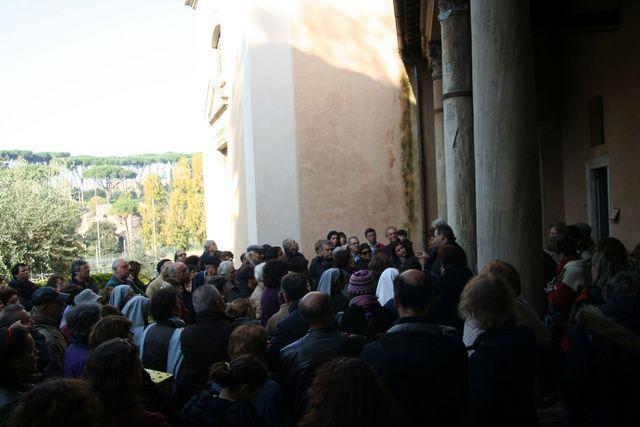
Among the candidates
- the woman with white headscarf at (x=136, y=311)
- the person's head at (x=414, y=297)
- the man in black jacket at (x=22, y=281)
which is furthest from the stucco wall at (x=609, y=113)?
A: the man in black jacket at (x=22, y=281)

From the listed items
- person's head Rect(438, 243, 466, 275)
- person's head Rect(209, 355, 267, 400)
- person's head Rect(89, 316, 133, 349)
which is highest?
person's head Rect(438, 243, 466, 275)

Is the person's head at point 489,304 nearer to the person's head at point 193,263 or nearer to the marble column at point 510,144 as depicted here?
the marble column at point 510,144

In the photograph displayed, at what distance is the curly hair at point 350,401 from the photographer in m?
2.07

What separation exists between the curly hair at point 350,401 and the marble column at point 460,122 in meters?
7.82

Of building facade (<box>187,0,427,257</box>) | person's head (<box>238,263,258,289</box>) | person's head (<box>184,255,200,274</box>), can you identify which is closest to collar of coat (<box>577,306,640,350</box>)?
person's head (<box>238,263,258,289</box>)

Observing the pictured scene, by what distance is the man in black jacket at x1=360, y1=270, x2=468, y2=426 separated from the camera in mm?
3113

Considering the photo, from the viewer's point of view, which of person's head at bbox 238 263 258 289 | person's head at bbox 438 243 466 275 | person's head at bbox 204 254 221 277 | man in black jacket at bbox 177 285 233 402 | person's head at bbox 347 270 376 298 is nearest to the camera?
man in black jacket at bbox 177 285 233 402

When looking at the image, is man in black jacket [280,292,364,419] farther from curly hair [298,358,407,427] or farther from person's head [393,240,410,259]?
person's head [393,240,410,259]

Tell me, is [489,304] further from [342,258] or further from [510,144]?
[342,258]

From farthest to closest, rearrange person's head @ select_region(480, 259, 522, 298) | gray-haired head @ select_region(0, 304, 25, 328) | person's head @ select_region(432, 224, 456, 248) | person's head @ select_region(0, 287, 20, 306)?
person's head @ select_region(432, 224, 456, 248)
person's head @ select_region(0, 287, 20, 306)
gray-haired head @ select_region(0, 304, 25, 328)
person's head @ select_region(480, 259, 522, 298)

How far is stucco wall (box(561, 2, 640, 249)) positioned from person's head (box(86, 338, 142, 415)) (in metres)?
10.4

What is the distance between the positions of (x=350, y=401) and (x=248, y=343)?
1.76m

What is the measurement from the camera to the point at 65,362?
439 cm

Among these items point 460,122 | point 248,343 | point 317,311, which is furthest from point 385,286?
point 460,122
